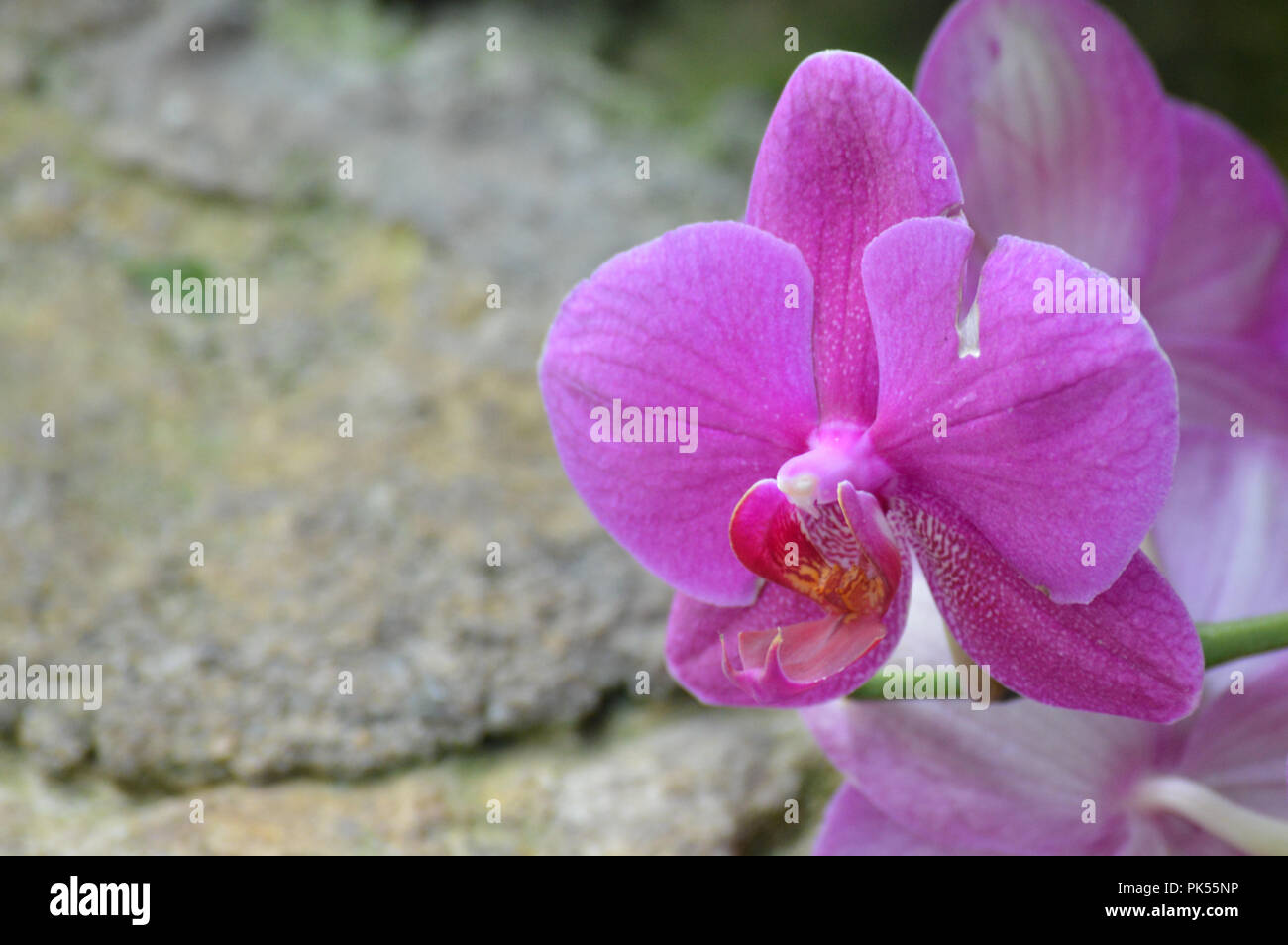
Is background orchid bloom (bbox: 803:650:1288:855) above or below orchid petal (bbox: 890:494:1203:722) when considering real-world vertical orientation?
below

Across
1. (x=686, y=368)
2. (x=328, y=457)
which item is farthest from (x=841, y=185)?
(x=328, y=457)

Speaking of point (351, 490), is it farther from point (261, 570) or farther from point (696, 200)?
point (696, 200)

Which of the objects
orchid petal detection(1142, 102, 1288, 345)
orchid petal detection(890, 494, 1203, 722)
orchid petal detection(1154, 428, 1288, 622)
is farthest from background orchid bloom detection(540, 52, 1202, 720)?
orchid petal detection(1142, 102, 1288, 345)

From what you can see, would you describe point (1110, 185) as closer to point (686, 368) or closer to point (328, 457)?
point (686, 368)

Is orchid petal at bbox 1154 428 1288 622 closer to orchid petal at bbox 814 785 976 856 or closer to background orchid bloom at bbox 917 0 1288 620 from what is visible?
background orchid bloom at bbox 917 0 1288 620

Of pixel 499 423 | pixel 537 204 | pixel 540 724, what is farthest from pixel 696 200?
pixel 540 724
